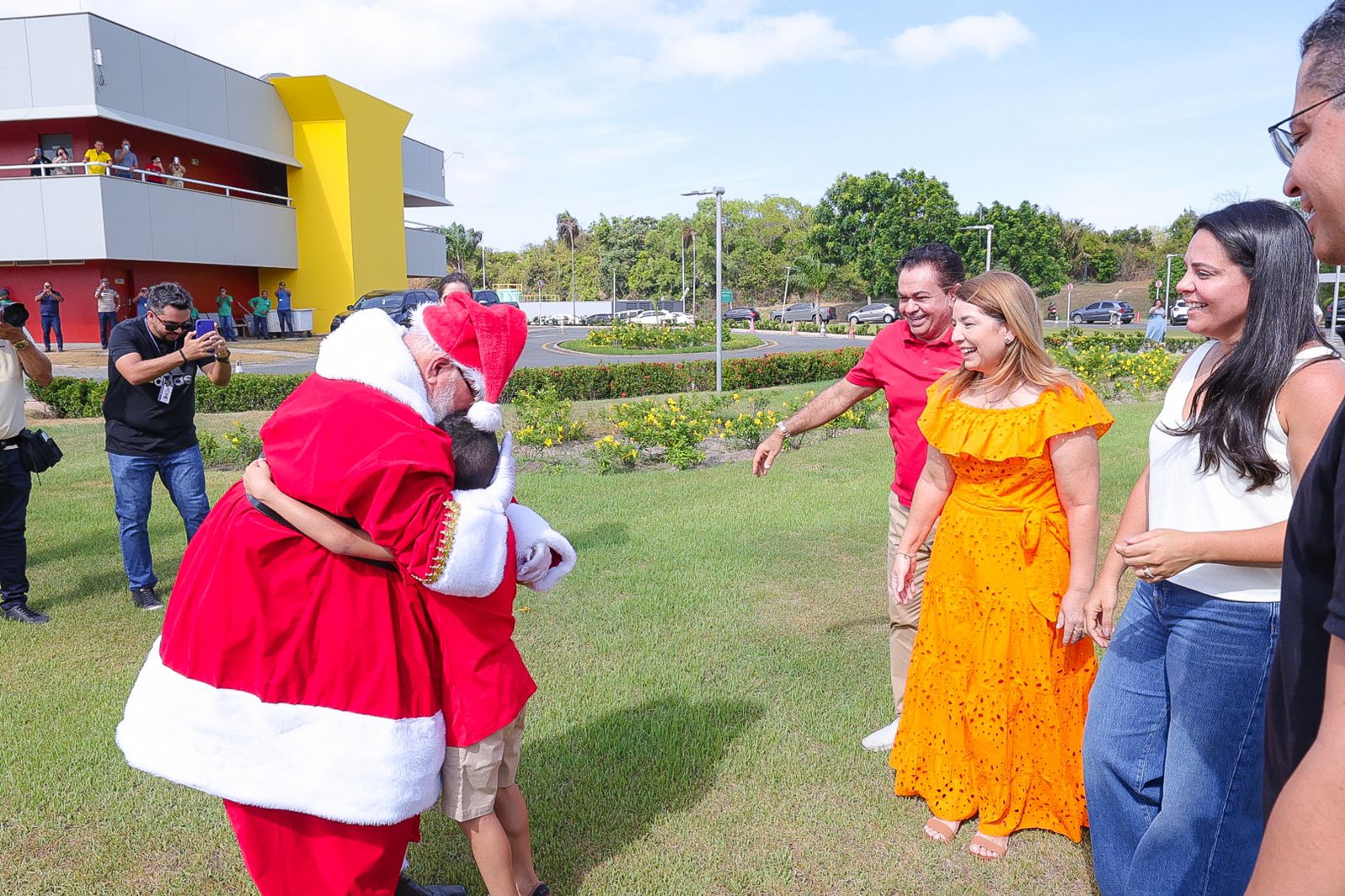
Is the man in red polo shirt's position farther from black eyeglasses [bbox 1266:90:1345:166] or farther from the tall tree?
the tall tree

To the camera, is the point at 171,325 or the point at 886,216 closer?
the point at 171,325

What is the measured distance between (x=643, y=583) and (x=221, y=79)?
2535 centimetres

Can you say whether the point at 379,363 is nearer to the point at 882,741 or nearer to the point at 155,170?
the point at 882,741

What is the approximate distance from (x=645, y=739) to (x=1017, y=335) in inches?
86.1

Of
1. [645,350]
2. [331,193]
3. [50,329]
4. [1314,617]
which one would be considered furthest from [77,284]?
[1314,617]

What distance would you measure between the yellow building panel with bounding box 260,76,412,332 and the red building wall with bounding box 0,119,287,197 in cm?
100

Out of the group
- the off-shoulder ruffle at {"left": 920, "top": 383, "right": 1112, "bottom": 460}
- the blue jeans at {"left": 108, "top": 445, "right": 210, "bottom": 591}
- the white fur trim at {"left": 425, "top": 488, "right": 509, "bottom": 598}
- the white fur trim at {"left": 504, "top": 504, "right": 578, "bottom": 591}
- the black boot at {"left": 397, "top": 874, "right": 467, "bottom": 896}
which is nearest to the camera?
the white fur trim at {"left": 425, "top": 488, "right": 509, "bottom": 598}

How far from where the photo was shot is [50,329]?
21156mm

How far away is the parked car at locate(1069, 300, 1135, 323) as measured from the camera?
48688mm

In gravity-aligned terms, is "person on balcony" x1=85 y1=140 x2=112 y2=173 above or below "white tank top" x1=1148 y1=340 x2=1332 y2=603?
above

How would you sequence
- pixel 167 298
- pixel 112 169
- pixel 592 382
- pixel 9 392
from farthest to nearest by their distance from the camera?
pixel 112 169, pixel 592 382, pixel 167 298, pixel 9 392

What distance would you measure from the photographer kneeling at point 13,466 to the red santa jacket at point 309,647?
3.84m

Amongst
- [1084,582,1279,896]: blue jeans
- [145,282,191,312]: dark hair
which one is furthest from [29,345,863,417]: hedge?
[1084,582,1279,896]: blue jeans

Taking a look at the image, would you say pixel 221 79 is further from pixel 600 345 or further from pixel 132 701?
pixel 132 701
